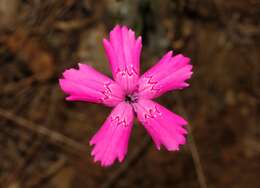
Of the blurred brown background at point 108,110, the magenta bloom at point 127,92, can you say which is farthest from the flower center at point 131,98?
the blurred brown background at point 108,110

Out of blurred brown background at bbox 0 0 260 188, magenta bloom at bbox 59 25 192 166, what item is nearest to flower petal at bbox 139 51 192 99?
magenta bloom at bbox 59 25 192 166

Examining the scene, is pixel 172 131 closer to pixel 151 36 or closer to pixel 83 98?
pixel 83 98

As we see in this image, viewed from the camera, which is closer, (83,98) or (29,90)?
(83,98)

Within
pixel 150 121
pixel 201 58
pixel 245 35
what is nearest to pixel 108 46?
Answer: pixel 150 121

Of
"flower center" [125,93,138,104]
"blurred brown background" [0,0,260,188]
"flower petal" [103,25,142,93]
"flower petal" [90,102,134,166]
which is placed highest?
"blurred brown background" [0,0,260,188]

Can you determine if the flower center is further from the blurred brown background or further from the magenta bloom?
the blurred brown background

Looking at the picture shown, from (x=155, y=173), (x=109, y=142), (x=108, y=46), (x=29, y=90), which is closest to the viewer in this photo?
(x=109, y=142)
